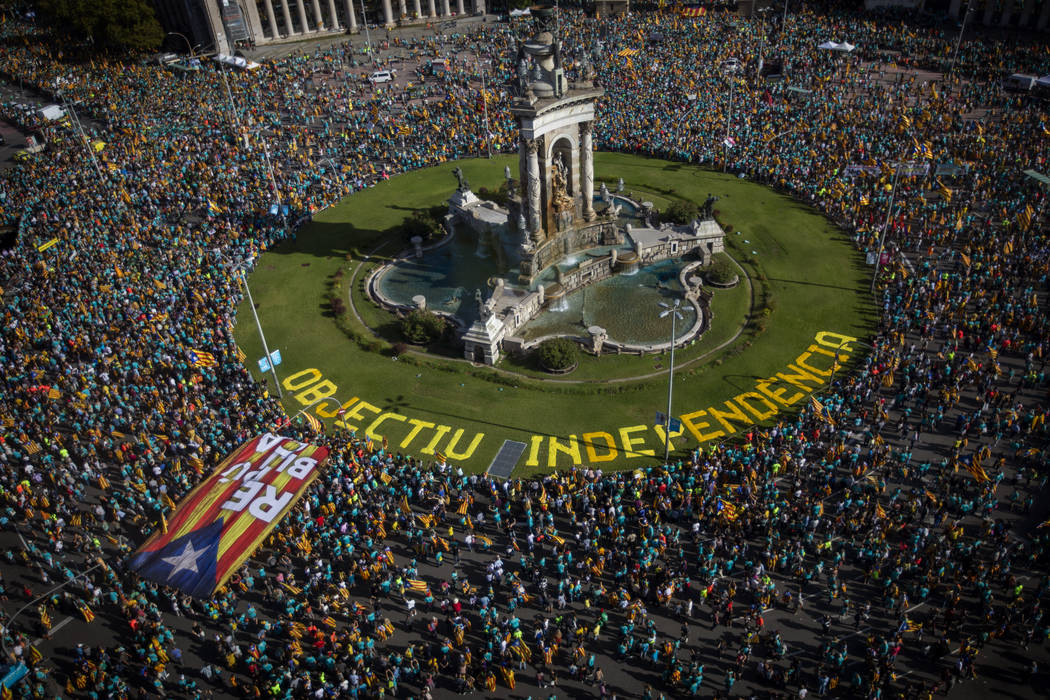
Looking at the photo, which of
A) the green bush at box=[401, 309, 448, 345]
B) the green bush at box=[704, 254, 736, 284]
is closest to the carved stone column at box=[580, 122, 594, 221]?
the green bush at box=[704, 254, 736, 284]

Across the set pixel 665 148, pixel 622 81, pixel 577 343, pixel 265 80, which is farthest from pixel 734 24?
pixel 577 343

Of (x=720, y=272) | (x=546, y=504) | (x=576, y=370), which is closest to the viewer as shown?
(x=546, y=504)

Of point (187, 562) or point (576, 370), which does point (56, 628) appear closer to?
point (187, 562)

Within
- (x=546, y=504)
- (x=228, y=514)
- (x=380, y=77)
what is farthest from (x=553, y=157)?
(x=380, y=77)

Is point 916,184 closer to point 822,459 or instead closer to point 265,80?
point 822,459

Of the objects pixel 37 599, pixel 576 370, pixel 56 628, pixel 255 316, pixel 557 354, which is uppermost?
pixel 255 316

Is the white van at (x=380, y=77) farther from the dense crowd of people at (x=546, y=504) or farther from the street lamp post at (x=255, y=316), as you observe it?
the street lamp post at (x=255, y=316)

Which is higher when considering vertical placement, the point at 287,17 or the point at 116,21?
the point at 116,21

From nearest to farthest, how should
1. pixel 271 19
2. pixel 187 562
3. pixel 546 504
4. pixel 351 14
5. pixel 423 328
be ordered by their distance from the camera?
pixel 187 562
pixel 546 504
pixel 423 328
pixel 271 19
pixel 351 14
